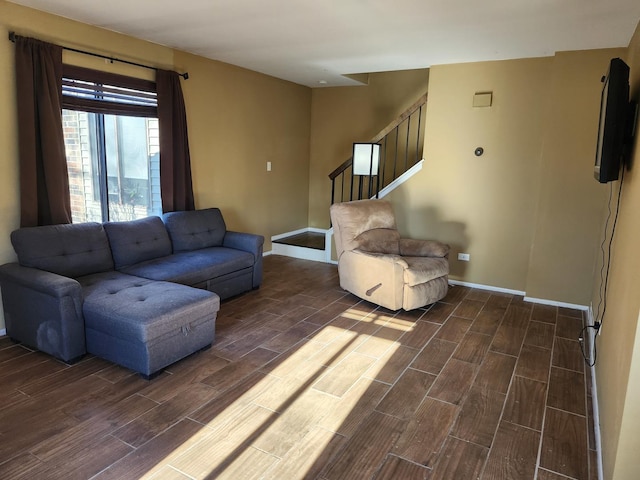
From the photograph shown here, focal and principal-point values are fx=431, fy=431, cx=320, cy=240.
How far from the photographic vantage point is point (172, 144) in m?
4.54

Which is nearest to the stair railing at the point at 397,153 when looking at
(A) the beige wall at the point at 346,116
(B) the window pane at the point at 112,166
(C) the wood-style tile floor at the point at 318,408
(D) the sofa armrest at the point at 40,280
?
(A) the beige wall at the point at 346,116

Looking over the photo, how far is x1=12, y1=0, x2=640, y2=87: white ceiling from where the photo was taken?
3.05m

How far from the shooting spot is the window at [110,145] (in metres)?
3.84

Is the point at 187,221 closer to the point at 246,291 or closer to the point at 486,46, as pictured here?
the point at 246,291

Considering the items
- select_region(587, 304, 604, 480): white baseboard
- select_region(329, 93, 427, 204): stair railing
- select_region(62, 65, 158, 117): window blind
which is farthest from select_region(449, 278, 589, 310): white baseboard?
select_region(62, 65, 158, 117): window blind

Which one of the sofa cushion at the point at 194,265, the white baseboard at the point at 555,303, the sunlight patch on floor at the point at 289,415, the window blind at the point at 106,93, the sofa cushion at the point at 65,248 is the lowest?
the sunlight patch on floor at the point at 289,415

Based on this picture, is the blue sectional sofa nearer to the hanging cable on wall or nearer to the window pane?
the window pane

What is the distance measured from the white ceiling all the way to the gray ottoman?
2102 mm

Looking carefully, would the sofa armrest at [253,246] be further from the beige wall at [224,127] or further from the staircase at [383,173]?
the staircase at [383,173]

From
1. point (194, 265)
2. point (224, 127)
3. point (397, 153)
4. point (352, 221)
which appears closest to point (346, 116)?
point (397, 153)

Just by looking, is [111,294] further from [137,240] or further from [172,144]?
[172,144]

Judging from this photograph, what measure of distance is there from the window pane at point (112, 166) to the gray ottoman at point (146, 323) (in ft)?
3.86

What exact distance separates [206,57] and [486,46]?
3010 mm

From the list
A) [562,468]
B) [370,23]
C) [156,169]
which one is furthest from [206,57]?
[562,468]
